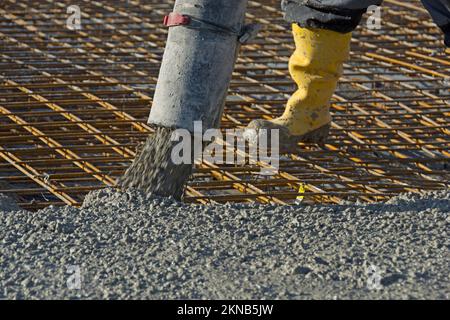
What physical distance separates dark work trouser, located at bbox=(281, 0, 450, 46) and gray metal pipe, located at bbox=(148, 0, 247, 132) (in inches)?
10.5

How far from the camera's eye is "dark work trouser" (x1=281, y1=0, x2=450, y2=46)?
3.25 metres

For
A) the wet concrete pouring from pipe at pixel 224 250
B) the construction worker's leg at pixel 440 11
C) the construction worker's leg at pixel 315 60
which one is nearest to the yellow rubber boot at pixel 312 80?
the construction worker's leg at pixel 315 60

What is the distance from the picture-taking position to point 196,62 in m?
3.13

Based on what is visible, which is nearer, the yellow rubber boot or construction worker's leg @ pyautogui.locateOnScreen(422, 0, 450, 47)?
construction worker's leg @ pyautogui.locateOnScreen(422, 0, 450, 47)

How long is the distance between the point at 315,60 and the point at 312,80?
0.08 metres

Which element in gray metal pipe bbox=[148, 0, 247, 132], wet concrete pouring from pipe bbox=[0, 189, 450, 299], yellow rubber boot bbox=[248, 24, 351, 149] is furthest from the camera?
yellow rubber boot bbox=[248, 24, 351, 149]

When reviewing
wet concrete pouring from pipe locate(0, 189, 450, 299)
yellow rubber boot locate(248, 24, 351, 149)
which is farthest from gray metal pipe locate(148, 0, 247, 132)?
yellow rubber boot locate(248, 24, 351, 149)

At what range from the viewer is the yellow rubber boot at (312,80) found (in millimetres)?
3496

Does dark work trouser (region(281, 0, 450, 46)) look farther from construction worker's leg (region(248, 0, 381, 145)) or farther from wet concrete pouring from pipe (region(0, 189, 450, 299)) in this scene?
wet concrete pouring from pipe (region(0, 189, 450, 299))

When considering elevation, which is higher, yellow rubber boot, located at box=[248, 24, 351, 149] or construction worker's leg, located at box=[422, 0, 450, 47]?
construction worker's leg, located at box=[422, 0, 450, 47]

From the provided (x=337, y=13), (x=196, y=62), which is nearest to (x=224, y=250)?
(x=196, y=62)

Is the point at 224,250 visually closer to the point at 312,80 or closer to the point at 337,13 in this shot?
the point at 337,13

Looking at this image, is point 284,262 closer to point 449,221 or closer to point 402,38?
point 449,221

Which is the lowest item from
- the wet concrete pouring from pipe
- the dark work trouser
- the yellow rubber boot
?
the wet concrete pouring from pipe
